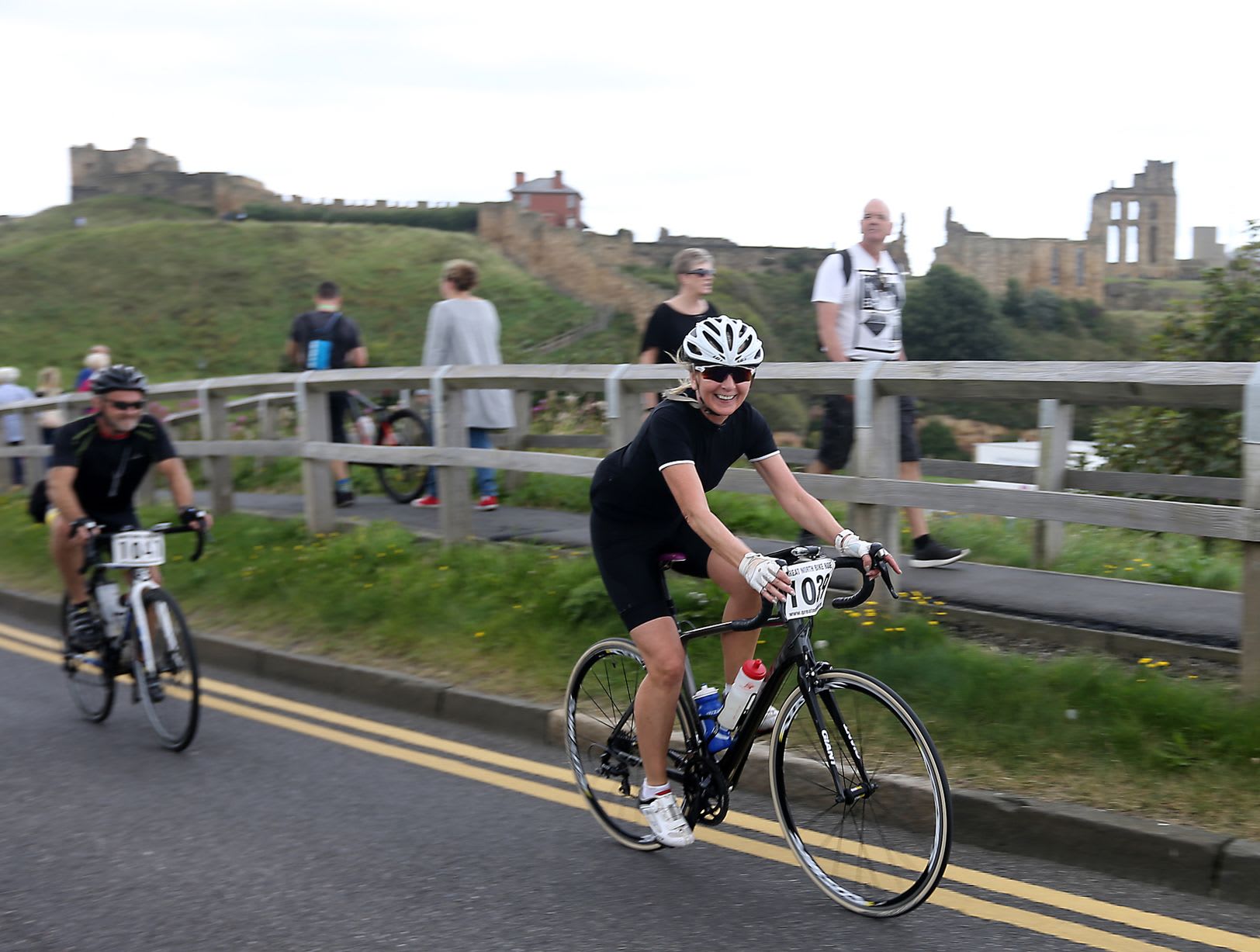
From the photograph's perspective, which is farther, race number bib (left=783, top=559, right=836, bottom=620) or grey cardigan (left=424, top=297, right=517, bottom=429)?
grey cardigan (left=424, top=297, right=517, bottom=429)

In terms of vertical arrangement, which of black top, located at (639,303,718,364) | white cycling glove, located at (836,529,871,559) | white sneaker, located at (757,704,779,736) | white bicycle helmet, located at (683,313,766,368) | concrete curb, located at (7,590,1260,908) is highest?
black top, located at (639,303,718,364)

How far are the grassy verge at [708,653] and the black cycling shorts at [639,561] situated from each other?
2.36ft

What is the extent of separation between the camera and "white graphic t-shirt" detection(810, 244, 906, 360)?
7906mm

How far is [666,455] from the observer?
4.34 metres

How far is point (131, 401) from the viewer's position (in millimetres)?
6844

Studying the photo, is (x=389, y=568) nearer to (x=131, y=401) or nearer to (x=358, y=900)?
(x=131, y=401)

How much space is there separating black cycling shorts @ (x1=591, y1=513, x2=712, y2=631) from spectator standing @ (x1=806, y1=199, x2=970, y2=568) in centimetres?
309

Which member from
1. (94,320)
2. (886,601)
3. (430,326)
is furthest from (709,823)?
(94,320)

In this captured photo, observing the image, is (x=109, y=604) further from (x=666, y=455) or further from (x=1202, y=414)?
(x=1202, y=414)

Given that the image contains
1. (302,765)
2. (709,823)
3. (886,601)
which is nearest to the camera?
(709,823)

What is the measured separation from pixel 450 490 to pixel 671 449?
16.4ft

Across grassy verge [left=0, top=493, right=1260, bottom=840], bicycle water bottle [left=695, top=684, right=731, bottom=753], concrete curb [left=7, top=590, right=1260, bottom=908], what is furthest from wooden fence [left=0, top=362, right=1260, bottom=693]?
bicycle water bottle [left=695, top=684, right=731, bottom=753]

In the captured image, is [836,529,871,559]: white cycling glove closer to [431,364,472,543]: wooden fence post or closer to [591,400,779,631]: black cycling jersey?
[591,400,779,631]: black cycling jersey

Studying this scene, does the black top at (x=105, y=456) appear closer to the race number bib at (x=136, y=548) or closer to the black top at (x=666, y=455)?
the race number bib at (x=136, y=548)
